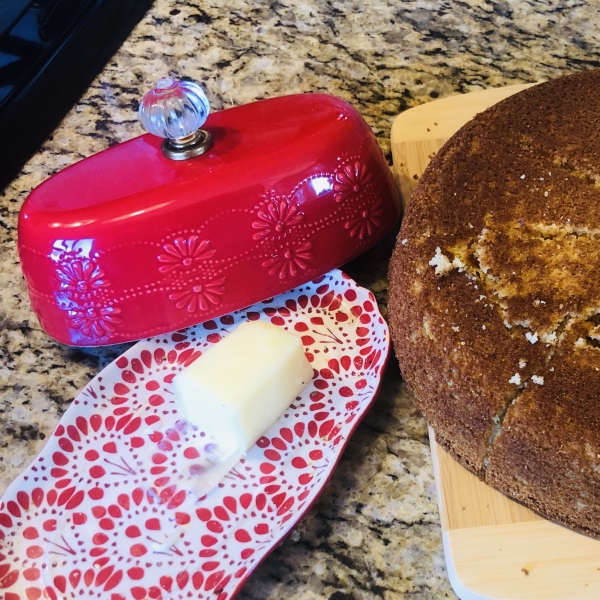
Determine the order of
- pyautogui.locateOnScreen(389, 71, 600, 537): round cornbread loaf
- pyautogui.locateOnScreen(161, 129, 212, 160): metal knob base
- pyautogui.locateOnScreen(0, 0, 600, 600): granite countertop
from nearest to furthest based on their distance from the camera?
pyautogui.locateOnScreen(389, 71, 600, 537): round cornbread loaf → pyautogui.locateOnScreen(0, 0, 600, 600): granite countertop → pyautogui.locateOnScreen(161, 129, 212, 160): metal knob base

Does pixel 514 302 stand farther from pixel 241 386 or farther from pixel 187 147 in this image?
pixel 187 147

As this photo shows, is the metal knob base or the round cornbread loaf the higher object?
the metal knob base

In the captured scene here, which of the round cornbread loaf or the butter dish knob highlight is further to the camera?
the butter dish knob highlight

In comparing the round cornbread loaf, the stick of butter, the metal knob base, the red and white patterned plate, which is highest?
the metal knob base

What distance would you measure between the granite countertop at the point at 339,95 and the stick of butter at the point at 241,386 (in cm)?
12

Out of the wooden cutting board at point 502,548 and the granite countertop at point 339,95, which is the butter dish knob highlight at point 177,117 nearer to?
Result: the granite countertop at point 339,95

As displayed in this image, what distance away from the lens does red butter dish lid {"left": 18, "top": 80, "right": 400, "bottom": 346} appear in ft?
2.89

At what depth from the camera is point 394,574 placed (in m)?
0.79

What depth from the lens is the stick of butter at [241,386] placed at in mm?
855

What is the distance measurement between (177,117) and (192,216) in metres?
0.14

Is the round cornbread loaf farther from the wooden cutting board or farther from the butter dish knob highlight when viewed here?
the butter dish knob highlight

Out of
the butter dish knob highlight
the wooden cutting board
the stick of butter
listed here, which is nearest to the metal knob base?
the butter dish knob highlight

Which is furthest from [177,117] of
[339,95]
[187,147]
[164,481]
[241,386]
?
[339,95]

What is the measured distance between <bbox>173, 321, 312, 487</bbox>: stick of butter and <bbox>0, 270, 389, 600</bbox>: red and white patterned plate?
0.09 ft
